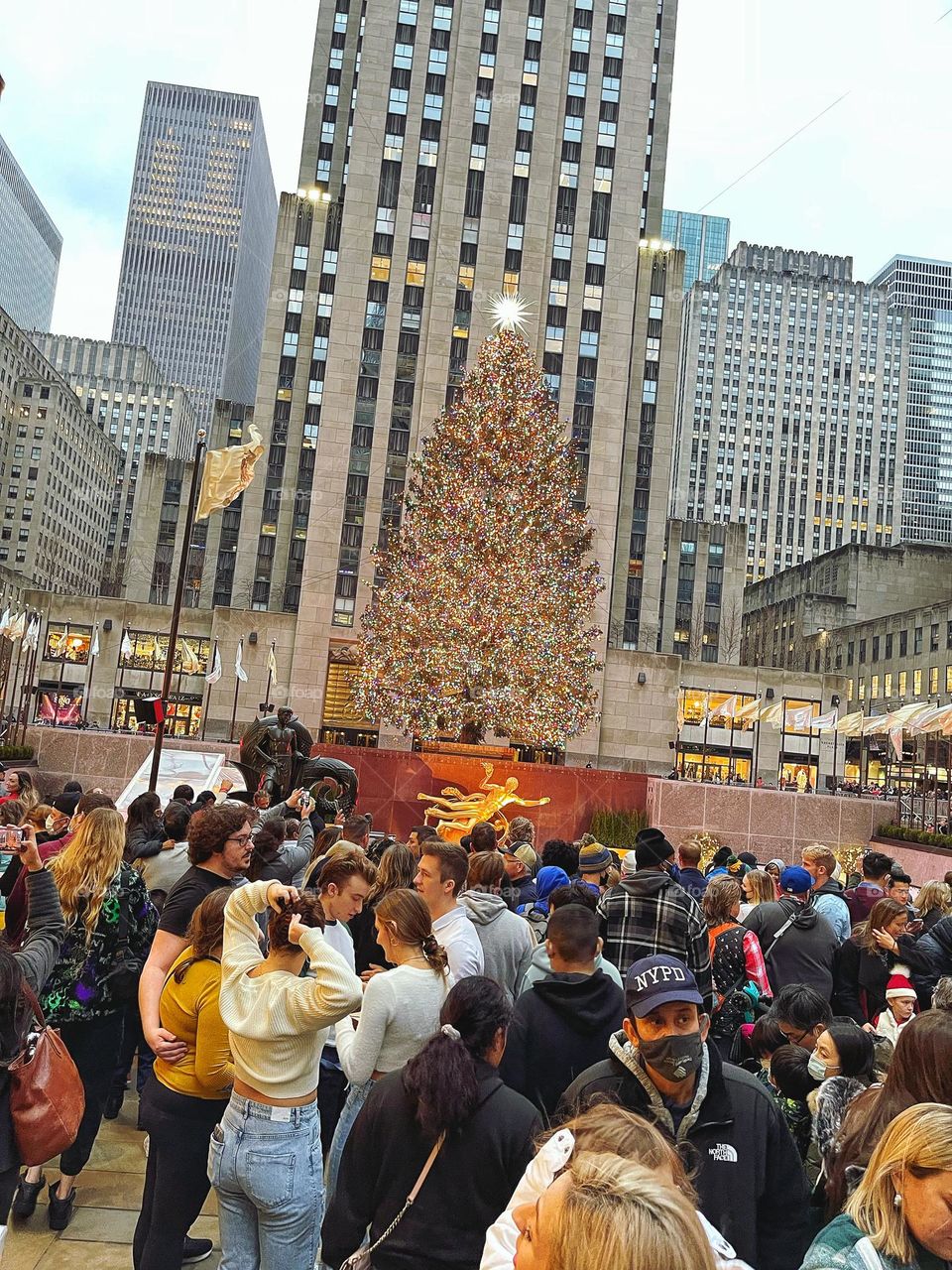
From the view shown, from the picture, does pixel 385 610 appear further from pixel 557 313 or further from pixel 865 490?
pixel 865 490

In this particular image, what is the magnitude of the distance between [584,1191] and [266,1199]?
2.45 metres

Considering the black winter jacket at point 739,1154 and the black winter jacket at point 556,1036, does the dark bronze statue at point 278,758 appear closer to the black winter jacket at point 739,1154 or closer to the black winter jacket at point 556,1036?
the black winter jacket at point 556,1036

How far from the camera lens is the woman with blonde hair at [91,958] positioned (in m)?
5.10

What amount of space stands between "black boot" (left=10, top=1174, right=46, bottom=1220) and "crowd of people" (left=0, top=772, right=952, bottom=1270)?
0.01 metres

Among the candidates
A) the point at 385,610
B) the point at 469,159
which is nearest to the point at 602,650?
the point at 385,610

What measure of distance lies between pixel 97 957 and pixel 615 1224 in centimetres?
433

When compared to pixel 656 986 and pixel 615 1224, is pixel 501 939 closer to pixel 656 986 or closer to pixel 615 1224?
pixel 656 986

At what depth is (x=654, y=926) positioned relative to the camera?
215 inches

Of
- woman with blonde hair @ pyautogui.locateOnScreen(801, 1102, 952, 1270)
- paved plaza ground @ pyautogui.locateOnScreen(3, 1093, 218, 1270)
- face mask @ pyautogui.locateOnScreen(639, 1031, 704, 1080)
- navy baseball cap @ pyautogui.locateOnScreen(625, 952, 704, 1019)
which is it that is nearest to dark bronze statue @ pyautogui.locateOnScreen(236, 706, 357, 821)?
paved plaza ground @ pyautogui.locateOnScreen(3, 1093, 218, 1270)

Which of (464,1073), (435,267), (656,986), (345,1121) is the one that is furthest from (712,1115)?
(435,267)

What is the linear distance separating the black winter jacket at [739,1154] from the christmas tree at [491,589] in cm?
2997

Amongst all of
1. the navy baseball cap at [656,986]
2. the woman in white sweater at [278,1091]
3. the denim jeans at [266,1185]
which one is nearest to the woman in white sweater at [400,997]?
the woman in white sweater at [278,1091]

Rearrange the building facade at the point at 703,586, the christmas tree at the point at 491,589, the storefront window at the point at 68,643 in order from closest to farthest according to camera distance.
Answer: the christmas tree at the point at 491,589 → the storefront window at the point at 68,643 → the building facade at the point at 703,586

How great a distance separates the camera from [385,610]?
35.9 metres
